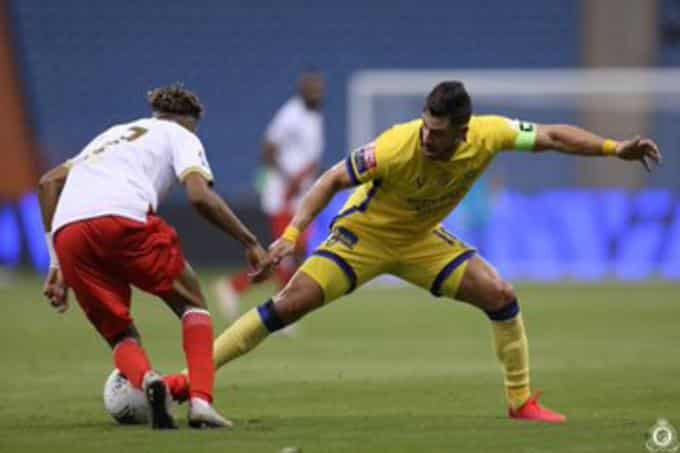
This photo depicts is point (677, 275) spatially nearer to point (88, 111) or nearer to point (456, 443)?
point (88, 111)

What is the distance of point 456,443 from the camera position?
28.4ft

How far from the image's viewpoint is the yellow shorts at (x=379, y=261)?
10.1 meters

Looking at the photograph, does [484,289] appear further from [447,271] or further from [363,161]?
[363,161]

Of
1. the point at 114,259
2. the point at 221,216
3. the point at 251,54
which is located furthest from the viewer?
the point at 251,54

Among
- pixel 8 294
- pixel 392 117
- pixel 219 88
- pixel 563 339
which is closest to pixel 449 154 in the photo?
pixel 563 339

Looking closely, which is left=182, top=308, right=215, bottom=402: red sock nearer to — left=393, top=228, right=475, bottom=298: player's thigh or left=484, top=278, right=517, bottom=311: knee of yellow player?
left=393, top=228, right=475, bottom=298: player's thigh

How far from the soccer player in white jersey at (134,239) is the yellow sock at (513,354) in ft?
5.53

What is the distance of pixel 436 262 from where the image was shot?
33.3 ft

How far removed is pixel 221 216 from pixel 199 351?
2.72ft

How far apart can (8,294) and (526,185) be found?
870 cm

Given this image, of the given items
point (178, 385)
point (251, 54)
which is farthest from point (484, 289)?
point (251, 54)

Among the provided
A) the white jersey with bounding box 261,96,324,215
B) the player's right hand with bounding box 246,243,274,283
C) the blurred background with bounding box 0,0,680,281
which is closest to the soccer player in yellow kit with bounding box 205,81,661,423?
A: the player's right hand with bounding box 246,243,274,283

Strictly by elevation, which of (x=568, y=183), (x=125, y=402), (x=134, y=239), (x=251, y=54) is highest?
(x=134, y=239)

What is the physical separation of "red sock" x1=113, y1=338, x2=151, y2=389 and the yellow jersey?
1523mm
